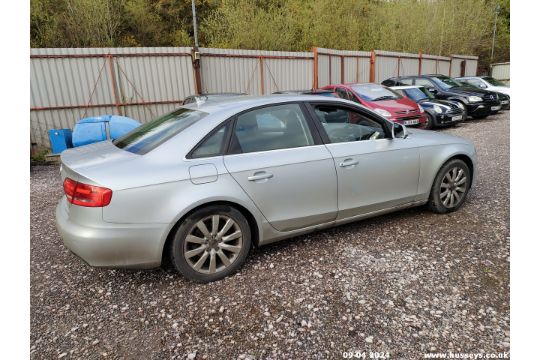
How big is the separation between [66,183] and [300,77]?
471 inches

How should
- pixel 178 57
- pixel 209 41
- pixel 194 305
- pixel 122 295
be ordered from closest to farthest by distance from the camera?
pixel 194 305, pixel 122 295, pixel 178 57, pixel 209 41

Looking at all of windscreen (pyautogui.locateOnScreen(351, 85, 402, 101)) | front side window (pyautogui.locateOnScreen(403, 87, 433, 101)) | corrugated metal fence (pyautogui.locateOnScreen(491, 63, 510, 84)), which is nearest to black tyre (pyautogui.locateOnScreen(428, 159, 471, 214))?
windscreen (pyautogui.locateOnScreen(351, 85, 402, 101))

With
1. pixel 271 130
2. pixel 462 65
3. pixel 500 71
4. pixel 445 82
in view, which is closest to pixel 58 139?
pixel 271 130

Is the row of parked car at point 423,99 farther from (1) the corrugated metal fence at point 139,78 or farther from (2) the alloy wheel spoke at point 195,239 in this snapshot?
(2) the alloy wheel spoke at point 195,239

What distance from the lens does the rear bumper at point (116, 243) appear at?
2.66 m

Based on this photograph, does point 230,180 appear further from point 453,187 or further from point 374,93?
point 374,93

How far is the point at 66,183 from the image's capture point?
2.85 meters

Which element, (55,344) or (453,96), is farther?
(453,96)

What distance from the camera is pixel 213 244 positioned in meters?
3.02

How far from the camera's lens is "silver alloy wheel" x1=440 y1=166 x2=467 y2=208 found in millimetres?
4230

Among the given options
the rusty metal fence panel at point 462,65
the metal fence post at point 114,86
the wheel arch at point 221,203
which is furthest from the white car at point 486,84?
the wheel arch at point 221,203

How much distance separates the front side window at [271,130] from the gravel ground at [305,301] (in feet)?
3.50

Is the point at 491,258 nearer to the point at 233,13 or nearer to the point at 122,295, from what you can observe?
the point at 122,295

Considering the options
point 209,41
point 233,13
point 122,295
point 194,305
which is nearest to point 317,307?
point 194,305
